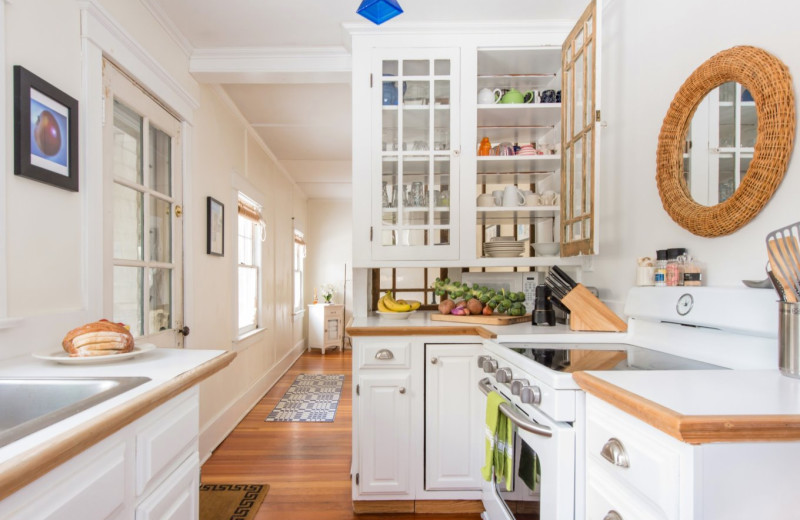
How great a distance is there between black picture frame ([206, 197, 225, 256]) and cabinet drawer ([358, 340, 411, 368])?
1.53 meters

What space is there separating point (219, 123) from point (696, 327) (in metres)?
3.21

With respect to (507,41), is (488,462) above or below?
below

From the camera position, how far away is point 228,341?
3.36 m

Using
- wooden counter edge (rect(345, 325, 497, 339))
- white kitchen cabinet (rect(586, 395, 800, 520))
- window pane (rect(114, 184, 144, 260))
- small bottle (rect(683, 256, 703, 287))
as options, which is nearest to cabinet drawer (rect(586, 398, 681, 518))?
white kitchen cabinet (rect(586, 395, 800, 520))

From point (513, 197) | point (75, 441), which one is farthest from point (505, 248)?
point (75, 441)

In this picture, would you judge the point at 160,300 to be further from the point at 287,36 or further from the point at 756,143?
the point at 756,143

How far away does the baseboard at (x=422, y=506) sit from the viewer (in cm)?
207

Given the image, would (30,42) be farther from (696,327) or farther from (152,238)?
(696,327)

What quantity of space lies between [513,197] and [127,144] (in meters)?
2.00

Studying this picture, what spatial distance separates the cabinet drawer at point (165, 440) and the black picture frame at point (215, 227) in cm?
193

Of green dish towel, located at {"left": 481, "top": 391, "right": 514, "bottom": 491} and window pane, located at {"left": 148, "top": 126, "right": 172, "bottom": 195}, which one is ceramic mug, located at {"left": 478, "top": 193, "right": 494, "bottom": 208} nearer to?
green dish towel, located at {"left": 481, "top": 391, "right": 514, "bottom": 491}

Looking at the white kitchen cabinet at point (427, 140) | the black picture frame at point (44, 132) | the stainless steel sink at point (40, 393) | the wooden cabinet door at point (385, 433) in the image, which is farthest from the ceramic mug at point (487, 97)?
the stainless steel sink at point (40, 393)

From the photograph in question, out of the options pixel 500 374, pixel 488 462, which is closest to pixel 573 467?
pixel 500 374

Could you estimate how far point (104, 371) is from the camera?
1.12 meters
